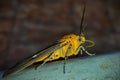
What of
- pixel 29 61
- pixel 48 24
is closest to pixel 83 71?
pixel 29 61

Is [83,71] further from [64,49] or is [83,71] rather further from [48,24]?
[48,24]

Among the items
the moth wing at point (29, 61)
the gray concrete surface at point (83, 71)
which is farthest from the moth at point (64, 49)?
the gray concrete surface at point (83, 71)

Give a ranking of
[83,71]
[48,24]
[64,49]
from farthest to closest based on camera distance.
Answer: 1. [48,24]
2. [64,49]
3. [83,71]

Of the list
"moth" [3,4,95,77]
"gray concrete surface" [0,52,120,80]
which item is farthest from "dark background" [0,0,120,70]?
"gray concrete surface" [0,52,120,80]

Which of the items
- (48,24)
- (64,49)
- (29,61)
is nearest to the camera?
(29,61)

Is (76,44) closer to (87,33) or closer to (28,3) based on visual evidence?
(87,33)

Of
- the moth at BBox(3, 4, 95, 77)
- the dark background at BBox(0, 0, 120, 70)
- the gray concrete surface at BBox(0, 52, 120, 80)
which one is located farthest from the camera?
the dark background at BBox(0, 0, 120, 70)

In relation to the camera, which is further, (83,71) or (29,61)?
(29,61)

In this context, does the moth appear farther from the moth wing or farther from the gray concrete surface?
the gray concrete surface
